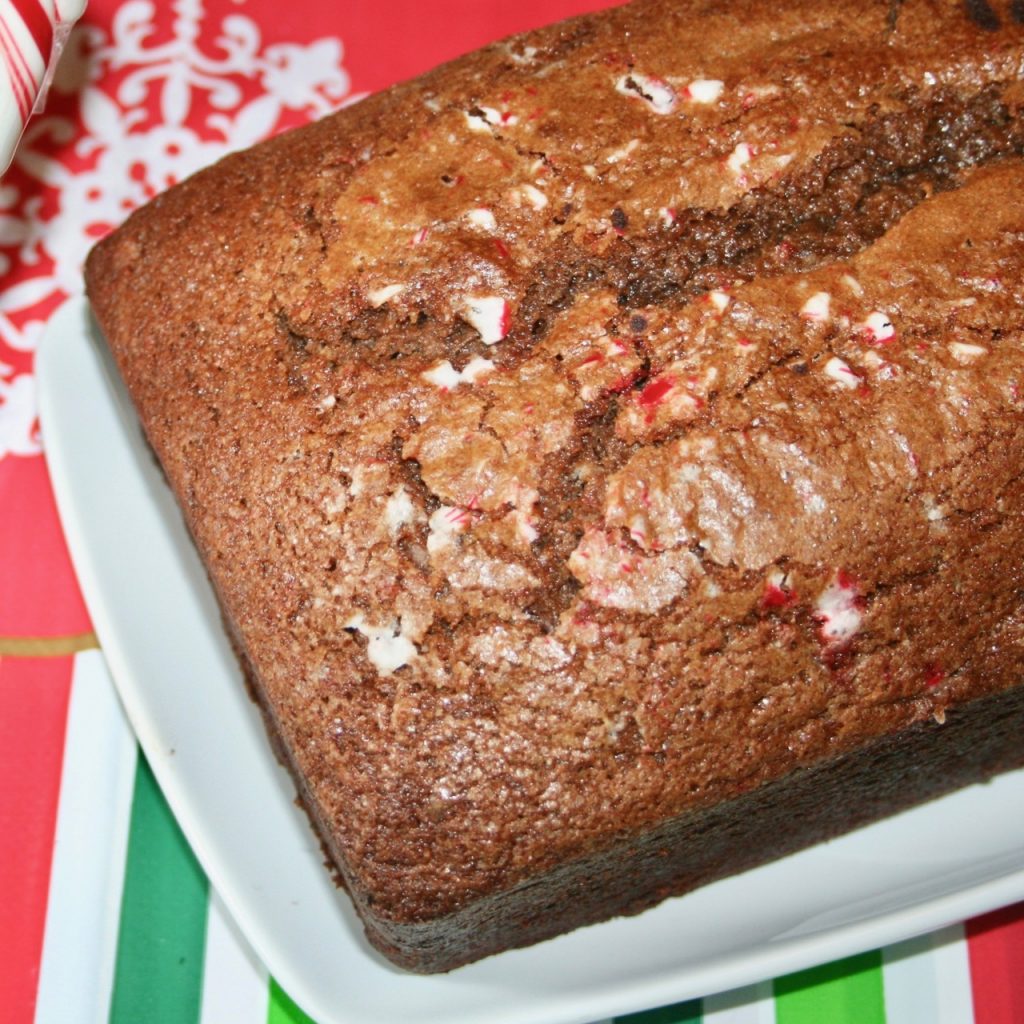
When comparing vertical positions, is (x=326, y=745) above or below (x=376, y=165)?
below

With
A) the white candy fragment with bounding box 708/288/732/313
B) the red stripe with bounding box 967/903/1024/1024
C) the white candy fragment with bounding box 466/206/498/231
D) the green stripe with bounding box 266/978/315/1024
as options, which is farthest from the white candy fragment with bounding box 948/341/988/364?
the green stripe with bounding box 266/978/315/1024

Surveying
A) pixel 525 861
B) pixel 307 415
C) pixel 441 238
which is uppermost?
pixel 441 238

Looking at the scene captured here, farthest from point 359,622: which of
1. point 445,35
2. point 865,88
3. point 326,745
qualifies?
point 445,35

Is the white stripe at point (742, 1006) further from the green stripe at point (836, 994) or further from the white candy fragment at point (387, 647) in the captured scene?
the white candy fragment at point (387, 647)

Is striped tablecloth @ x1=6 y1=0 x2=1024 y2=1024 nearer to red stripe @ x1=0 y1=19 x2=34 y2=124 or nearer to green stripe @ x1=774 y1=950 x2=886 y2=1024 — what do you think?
green stripe @ x1=774 y1=950 x2=886 y2=1024

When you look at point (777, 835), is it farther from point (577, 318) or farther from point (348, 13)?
point (348, 13)

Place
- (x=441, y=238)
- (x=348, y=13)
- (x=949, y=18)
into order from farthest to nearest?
(x=348, y=13) < (x=949, y=18) < (x=441, y=238)

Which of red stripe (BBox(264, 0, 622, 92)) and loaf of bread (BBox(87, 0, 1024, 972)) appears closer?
loaf of bread (BBox(87, 0, 1024, 972))
